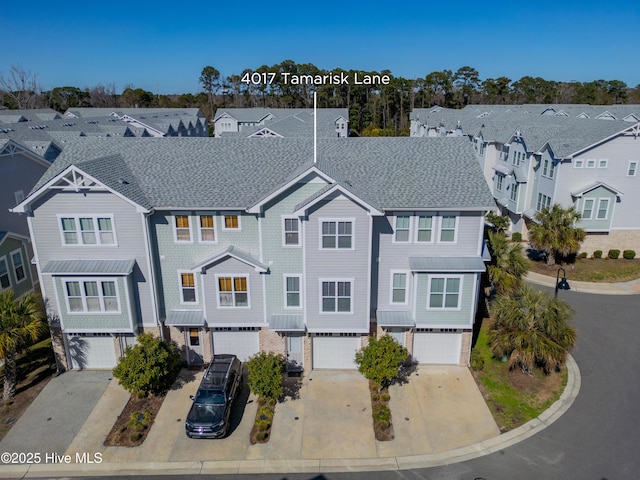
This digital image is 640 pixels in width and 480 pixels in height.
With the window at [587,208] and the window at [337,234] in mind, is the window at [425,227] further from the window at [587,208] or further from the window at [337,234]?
the window at [587,208]

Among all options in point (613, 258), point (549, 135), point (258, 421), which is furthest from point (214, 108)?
point (258, 421)

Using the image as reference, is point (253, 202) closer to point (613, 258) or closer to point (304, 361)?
point (304, 361)

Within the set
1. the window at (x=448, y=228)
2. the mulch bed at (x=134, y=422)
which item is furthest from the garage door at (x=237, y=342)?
the window at (x=448, y=228)

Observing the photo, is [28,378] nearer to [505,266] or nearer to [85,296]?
[85,296]

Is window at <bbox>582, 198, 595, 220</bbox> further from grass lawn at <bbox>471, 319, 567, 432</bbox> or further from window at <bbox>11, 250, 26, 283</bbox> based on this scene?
window at <bbox>11, 250, 26, 283</bbox>

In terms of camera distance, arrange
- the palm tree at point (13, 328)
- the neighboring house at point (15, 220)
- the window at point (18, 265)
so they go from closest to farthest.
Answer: the palm tree at point (13, 328)
the neighboring house at point (15, 220)
the window at point (18, 265)

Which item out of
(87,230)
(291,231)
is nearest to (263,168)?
(291,231)
